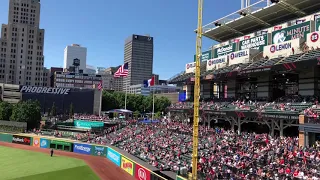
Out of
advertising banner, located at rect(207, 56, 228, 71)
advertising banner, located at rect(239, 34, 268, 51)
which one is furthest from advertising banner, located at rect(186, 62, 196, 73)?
advertising banner, located at rect(239, 34, 268, 51)

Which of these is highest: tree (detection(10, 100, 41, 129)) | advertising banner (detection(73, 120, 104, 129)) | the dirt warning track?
tree (detection(10, 100, 41, 129))

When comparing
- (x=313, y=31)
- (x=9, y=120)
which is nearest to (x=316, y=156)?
(x=313, y=31)

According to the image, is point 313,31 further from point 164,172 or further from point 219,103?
point 164,172

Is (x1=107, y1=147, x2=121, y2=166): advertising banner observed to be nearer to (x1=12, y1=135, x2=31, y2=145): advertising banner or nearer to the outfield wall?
the outfield wall

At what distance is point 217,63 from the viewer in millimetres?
48750

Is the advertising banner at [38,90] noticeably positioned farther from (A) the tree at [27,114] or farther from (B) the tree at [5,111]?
(A) the tree at [27,114]

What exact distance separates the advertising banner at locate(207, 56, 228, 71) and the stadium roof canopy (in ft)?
22.7

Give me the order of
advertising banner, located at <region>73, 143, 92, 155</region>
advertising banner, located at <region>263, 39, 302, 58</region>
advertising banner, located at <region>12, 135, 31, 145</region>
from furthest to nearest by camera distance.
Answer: advertising banner, located at <region>12, 135, 31, 145</region> → advertising banner, located at <region>73, 143, 92, 155</region> → advertising banner, located at <region>263, 39, 302, 58</region>

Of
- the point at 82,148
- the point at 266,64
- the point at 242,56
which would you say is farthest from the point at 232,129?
the point at 82,148

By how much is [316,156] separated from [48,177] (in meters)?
24.8

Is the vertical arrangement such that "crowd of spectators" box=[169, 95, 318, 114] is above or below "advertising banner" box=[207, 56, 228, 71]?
below

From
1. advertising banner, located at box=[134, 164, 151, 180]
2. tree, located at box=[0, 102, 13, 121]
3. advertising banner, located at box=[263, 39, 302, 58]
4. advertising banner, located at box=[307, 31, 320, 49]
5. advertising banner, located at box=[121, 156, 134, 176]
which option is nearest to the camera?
advertising banner, located at box=[134, 164, 151, 180]

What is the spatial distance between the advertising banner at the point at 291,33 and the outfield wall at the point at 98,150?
24.0 metres

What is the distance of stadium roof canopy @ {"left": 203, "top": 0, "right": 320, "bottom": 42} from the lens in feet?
137
